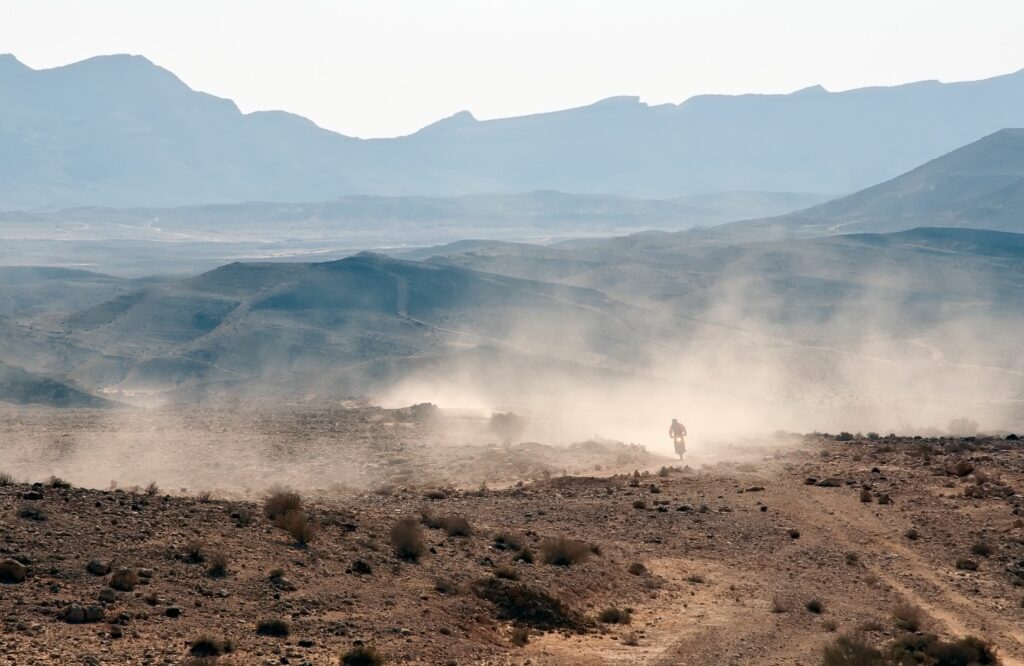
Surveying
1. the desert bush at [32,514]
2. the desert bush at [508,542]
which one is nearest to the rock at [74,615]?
the desert bush at [32,514]

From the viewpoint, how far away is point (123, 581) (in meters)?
13.2

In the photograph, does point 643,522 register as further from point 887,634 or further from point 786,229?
point 786,229

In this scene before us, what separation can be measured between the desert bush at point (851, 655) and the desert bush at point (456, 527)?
248 inches

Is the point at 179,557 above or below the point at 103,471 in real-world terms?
above

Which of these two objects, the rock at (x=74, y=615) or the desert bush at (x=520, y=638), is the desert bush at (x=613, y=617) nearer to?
the desert bush at (x=520, y=638)

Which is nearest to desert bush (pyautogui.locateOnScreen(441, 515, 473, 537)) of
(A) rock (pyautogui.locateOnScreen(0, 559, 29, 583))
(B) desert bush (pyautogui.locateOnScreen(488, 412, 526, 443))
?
(A) rock (pyautogui.locateOnScreen(0, 559, 29, 583))

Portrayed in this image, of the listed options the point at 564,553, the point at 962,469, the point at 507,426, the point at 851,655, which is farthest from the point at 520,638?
the point at 507,426

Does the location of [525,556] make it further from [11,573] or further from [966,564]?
[11,573]

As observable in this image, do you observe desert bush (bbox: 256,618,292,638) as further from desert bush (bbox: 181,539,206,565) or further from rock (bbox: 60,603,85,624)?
desert bush (bbox: 181,539,206,565)

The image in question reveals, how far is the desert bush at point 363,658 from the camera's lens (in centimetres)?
1192

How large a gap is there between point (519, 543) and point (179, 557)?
5596 millimetres

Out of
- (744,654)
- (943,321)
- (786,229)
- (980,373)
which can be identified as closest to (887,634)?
(744,654)

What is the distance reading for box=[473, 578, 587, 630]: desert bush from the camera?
14789 millimetres

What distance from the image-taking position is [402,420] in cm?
3769
